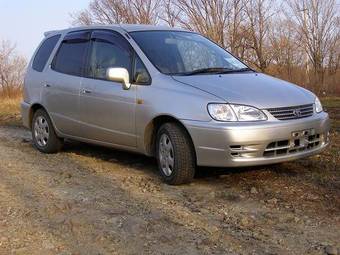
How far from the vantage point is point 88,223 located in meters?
4.66

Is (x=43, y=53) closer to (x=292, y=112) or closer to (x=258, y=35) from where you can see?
(x=292, y=112)

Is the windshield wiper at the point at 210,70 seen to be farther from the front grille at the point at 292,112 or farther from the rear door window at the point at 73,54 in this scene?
the rear door window at the point at 73,54

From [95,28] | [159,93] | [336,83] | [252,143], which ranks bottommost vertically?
[336,83]

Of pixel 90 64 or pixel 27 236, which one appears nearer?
pixel 27 236

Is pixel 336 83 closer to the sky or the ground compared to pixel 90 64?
closer to the ground

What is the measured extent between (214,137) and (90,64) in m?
2.39

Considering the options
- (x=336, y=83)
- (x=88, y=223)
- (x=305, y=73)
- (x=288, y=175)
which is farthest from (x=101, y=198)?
(x=305, y=73)

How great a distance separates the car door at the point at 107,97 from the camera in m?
6.46

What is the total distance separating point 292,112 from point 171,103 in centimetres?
124

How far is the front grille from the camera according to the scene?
18.5 ft

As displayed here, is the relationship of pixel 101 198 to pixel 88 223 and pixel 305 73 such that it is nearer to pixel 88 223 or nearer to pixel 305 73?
pixel 88 223

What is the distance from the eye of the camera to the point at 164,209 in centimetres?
505

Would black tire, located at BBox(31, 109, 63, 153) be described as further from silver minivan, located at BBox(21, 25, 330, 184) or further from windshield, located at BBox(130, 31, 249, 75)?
windshield, located at BBox(130, 31, 249, 75)

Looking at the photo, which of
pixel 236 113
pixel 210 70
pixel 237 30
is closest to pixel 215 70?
pixel 210 70
